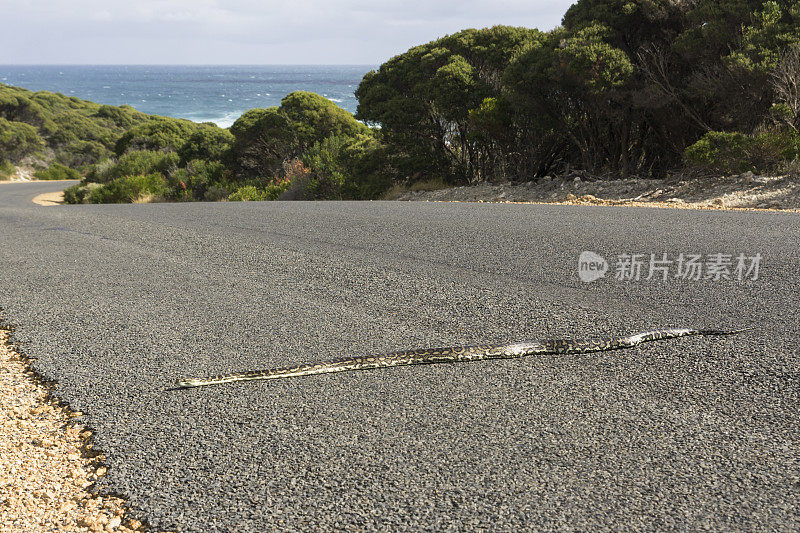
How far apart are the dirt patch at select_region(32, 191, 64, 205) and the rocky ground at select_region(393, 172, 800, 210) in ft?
49.9

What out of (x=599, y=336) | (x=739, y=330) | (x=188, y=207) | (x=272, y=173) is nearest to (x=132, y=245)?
(x=188, y=207)

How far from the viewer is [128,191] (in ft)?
64.9

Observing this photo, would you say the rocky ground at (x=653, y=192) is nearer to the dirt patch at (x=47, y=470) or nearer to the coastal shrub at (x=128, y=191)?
the dirt patch at (x=47, y=470)

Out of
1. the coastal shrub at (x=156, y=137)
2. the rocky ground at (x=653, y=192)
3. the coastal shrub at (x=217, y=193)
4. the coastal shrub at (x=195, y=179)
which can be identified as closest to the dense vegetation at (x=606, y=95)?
the rocky ground at (x=653, y=192)

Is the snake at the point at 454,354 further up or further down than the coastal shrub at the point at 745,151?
further down

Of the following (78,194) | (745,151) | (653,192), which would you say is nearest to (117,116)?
(78,194)

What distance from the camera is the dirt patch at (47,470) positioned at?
223 centimetres

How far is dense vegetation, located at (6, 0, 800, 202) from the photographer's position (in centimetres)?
970

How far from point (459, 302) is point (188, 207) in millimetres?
7999

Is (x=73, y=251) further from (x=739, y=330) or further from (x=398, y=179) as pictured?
(x=398, y=179)

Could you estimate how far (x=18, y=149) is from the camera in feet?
117
